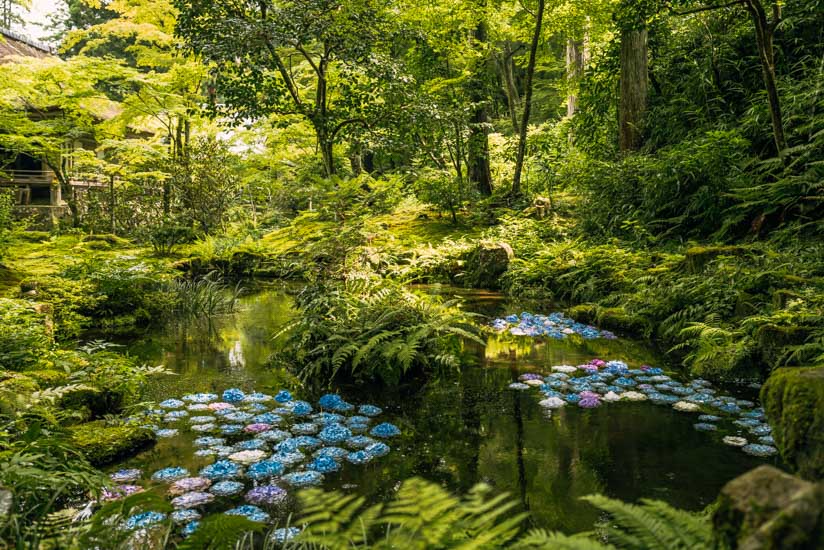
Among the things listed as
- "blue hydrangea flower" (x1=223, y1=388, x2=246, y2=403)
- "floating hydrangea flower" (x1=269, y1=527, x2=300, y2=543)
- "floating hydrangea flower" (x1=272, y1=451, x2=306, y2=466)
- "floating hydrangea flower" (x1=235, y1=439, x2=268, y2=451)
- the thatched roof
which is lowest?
"blue hydrangea flower" (x1=223, y1=388, x2=246, y2=403)

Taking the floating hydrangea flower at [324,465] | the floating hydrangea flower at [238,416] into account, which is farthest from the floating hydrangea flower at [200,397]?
the floating hydrangea flower at [324,465]

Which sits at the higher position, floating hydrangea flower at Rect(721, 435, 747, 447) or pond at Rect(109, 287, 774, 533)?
floating hydrangea flower at Rect(721, 435, 747, 447)

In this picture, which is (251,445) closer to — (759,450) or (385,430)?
(385,430)

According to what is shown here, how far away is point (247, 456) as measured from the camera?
10.4 ft

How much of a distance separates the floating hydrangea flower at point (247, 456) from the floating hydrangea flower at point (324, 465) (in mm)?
309

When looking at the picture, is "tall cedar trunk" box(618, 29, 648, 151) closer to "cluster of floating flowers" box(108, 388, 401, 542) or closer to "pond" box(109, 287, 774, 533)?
"pond" box(109, 287, 774, 533)

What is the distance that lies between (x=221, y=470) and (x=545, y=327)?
4452 mm

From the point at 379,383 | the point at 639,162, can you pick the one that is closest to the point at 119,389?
the point at 379,383

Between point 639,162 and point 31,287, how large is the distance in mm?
8836

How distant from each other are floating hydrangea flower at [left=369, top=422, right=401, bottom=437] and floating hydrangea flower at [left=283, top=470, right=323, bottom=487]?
0.64 m

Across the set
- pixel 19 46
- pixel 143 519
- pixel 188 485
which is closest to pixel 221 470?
pixel 188 485

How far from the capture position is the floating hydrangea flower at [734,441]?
327cm

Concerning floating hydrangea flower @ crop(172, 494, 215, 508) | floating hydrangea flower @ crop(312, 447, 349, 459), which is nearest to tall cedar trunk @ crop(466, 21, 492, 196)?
floating hydrangea flower @ crop(312, 447, 349, 459)

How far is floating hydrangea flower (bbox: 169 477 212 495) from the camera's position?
2.76 meters
